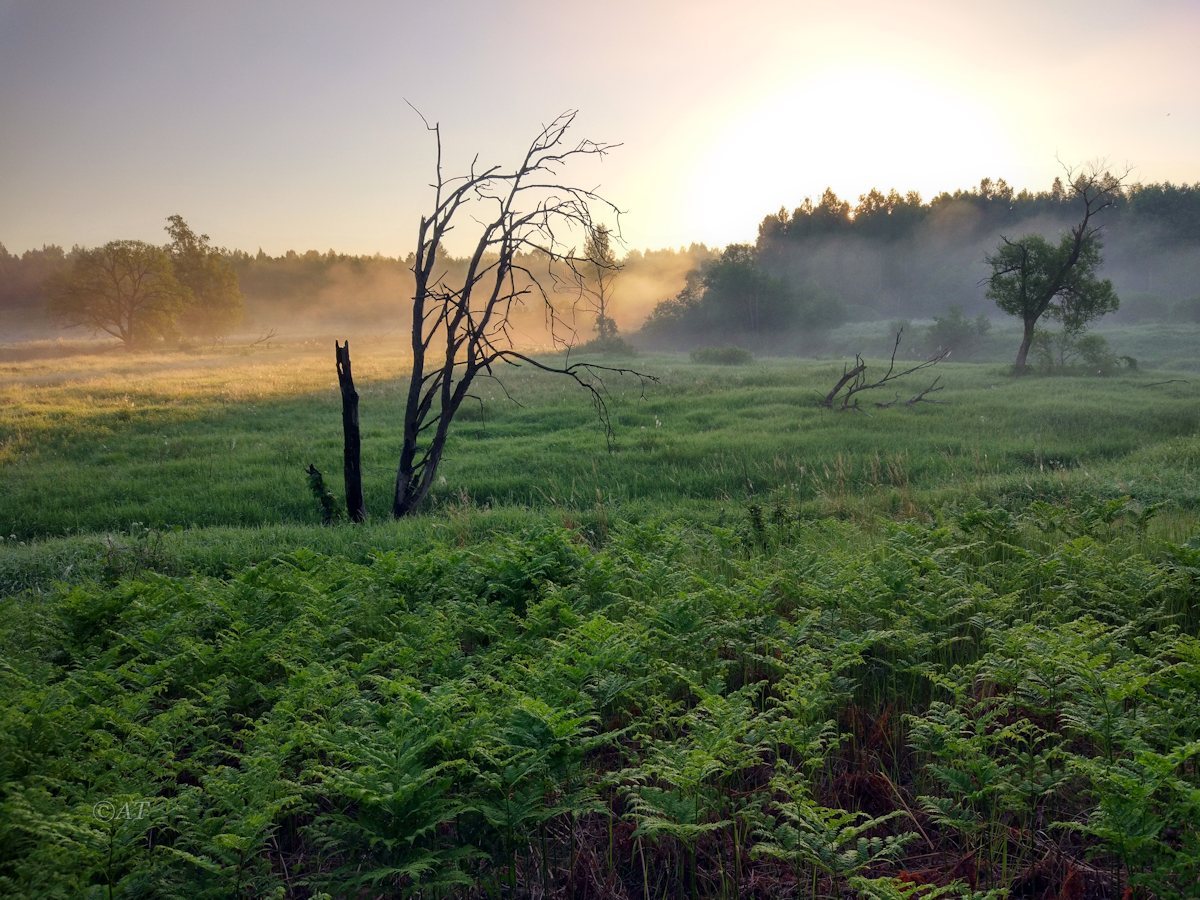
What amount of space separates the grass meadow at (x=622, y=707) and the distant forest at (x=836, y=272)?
6743 centimetres

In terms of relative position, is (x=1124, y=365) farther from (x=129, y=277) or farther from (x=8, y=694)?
(x=129, y=277)

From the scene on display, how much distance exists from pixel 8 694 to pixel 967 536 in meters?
7.71

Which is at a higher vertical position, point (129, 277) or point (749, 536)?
point (129, 277)

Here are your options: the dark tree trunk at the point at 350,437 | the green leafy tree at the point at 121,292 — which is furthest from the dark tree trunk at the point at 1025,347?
the green leafy tree at the point at 121,292

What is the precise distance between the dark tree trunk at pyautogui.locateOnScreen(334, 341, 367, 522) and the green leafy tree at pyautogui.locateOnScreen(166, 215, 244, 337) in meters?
62.5

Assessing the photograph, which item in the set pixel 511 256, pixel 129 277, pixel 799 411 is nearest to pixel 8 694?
pixel 511 256

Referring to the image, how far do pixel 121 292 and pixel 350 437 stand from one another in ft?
191

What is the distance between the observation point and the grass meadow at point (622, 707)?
3.28 meters

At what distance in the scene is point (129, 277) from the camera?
2311 inches

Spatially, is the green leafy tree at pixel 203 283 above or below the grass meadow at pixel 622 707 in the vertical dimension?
above

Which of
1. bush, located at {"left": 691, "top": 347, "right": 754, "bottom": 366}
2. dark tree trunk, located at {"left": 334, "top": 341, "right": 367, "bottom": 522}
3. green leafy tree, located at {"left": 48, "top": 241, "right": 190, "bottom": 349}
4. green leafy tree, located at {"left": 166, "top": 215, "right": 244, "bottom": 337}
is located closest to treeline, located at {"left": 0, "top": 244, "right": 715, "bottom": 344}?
green leafy tree, located at {"left": 166, "top": 215, "right": 244, "bottom": 337}

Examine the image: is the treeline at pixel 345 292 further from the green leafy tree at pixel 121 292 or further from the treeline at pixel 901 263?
the green leafy tree at pixel 121 292

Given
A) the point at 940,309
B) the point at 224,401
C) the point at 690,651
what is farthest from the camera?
the point at 940,309

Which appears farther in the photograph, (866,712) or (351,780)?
(866,712)
